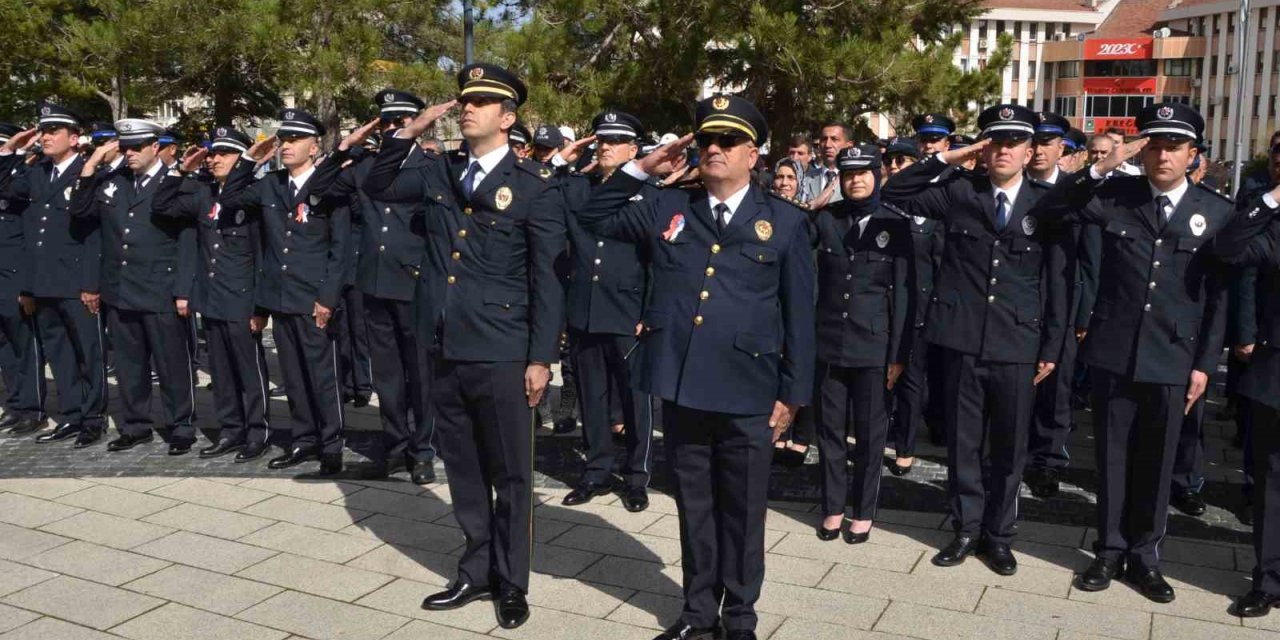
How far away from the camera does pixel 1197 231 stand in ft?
17.3

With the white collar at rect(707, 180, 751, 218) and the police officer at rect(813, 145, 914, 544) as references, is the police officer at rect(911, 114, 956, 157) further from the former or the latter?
the white collar at rect(707, 180, 751, 218)

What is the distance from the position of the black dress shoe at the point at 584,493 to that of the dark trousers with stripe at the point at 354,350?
3.32 meters

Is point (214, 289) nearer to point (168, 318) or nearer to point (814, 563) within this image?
point (168, 318)

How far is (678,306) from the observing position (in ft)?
15.2

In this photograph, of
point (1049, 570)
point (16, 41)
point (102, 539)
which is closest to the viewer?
point (1049, 570)

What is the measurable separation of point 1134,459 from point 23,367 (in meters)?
7.48

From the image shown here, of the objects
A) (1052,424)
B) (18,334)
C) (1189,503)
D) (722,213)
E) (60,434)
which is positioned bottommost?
(1189,503)

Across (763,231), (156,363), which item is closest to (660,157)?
(763,231)

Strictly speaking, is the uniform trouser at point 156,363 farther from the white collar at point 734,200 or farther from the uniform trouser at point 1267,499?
the uniform trouser at point 1267,499

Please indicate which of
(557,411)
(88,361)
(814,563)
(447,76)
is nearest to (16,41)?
(447,76)

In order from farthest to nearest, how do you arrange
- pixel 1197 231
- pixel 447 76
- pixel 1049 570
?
pixel 447 76
pixel 1049 570
pixel 1197 231

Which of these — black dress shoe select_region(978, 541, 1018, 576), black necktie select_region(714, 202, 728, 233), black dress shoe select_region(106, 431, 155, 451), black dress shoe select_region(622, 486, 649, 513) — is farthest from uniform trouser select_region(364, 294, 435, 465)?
black dress shoe select_region(978, 541, 1018, 576)

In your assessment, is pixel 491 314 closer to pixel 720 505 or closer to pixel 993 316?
pixel 720 505

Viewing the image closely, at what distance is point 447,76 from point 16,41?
25.7 feet
